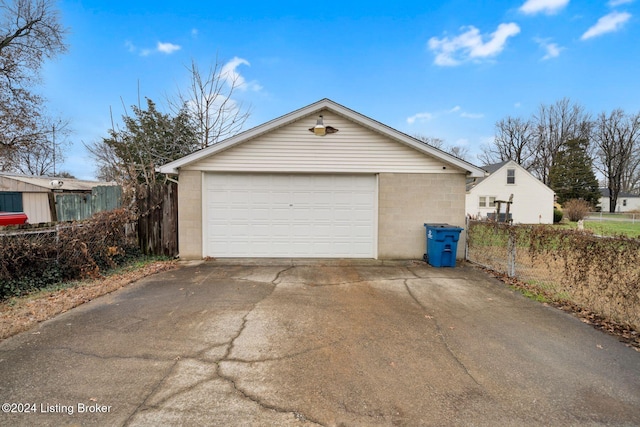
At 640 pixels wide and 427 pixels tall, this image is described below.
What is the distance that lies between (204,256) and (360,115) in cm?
537

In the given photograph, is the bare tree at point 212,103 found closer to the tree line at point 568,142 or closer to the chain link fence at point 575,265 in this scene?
the chain link fence at point 575,265

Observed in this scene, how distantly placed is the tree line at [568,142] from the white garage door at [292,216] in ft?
125

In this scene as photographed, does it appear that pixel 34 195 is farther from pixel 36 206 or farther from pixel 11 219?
pixel 11 219

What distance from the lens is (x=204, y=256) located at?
24.9 feet

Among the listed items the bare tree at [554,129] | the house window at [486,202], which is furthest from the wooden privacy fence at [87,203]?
the bare tree at [554,129]

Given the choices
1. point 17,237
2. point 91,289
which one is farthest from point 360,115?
point 17,237

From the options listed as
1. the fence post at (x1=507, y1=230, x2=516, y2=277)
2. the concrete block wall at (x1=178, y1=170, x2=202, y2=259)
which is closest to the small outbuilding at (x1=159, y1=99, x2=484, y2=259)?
the concrete block wall at (x1=178, y1=170, x2=202, y2=259)

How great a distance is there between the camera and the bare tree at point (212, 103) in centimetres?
1219

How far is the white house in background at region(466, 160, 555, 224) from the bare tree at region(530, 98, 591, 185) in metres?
16.6

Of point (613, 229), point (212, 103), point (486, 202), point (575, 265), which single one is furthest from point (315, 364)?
point (486, 202)

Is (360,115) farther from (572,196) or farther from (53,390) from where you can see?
(572,196)

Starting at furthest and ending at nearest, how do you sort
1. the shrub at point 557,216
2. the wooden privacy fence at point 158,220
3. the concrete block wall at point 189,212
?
the shrub at point 557,216, the wooden privacy fence at point 158,220, the concrete block wall at point 189,212

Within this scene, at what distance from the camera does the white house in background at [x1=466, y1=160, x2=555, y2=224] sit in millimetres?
25125

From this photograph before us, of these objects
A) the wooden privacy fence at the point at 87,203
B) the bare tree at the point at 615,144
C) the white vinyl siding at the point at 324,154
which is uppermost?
the bare tree at the point at 615,144
